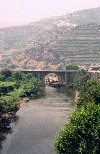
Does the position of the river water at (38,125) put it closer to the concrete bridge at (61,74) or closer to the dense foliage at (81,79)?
the dense foliage at (81,79)

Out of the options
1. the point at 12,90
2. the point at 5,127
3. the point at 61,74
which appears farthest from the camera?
the point at 61,74

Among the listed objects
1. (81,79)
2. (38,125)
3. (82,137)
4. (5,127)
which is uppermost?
(81,79)

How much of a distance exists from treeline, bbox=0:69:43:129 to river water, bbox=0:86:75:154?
6.19 ft

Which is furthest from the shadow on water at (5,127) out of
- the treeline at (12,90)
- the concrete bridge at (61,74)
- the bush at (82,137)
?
the concrete bridge at (61,74)

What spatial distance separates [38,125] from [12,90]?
96.5 feet

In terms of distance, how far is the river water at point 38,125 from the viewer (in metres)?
47.3

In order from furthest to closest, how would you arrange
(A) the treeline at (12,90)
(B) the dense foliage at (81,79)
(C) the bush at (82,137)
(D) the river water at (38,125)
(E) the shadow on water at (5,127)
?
(B) the dense foliage at (81,79) → (A) the treeline at (12,90) → (E) the shadow on water at (5,127) → (D) the river water at (38,125) → (C) the bush at (82,137)

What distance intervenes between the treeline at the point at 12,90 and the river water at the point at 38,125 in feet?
6.19

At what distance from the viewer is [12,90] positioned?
85.4 meters

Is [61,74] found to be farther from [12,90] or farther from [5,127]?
[5,127]

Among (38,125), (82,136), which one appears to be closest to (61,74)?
(38,125)

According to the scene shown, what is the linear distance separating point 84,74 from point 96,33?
65.1 m

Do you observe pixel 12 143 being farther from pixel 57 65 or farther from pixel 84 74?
pixel 57 65

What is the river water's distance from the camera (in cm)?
4734
